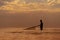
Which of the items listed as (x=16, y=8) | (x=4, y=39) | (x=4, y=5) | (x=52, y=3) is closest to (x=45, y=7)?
(x=52, y=3)

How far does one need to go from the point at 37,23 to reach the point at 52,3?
2016mm

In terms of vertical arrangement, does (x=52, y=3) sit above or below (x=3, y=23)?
above

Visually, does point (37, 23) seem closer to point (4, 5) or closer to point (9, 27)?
point (9, 27)

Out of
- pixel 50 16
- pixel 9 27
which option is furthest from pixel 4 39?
pixel 50 16

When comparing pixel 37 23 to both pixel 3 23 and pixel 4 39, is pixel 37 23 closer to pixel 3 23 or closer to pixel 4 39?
pixel 3 23

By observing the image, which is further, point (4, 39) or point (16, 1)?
point (16, 1)

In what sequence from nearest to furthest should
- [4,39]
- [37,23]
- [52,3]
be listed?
[4,39]
[37,23]
[52,3]

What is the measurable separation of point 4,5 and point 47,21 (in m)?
3.41

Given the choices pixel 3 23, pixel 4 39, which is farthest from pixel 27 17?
pixel 4 39

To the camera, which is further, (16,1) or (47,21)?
(16,1)

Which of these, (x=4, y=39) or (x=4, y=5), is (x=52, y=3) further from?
(x=4, y=39)

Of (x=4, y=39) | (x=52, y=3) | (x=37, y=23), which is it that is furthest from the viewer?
(x=52, y=3)

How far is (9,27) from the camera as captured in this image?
44.4ft

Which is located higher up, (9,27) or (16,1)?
(16,1)
